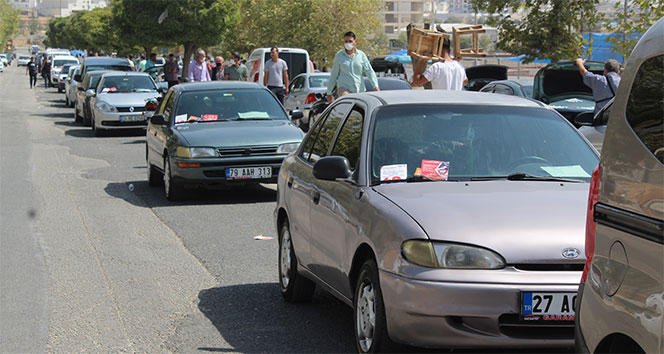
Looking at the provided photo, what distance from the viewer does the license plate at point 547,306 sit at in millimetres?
4461

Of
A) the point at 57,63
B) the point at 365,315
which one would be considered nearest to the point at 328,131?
the point at 365,315

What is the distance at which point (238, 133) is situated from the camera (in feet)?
40.2

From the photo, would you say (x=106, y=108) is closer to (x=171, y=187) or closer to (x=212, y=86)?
(x=212, y=86)

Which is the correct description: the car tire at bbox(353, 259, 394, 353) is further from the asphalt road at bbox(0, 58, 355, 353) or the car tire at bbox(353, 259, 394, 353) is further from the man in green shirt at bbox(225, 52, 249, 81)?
the man in green shirt at bbox(225, 52, 249, 81)

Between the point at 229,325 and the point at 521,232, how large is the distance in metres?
2.39

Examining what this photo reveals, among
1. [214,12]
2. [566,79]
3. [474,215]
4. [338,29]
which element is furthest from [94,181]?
[338,29]

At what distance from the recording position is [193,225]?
34.1ft

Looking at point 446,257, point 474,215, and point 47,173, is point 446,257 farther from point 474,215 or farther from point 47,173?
point 47,173

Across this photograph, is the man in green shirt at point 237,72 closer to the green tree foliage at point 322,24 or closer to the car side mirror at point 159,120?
the car side mirror at point 159,120

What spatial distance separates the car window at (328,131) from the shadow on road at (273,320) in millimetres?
1072

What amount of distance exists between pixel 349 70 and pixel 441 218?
30.7 feet

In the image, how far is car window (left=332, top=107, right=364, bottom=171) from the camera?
582cm

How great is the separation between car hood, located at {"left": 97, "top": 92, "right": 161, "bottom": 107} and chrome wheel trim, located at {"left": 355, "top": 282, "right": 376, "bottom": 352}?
1928 cm

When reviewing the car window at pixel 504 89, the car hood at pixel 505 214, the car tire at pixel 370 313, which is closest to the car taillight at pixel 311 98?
the car window at pixel 504 89
